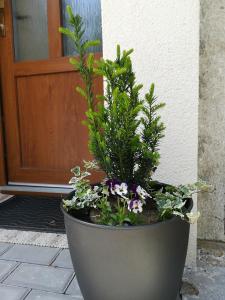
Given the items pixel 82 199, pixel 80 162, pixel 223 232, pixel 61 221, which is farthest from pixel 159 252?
pixel 80 162

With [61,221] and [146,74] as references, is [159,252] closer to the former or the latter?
[146,74]

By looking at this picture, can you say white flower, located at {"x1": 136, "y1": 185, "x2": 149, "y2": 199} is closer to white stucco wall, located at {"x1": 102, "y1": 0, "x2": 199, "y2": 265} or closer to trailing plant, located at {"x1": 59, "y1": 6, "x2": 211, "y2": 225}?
trailing plant, located at {"x1": 59, "y1": 6, "x2": 211, "y2": 225}

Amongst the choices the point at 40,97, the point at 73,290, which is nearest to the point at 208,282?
the point at 73,290

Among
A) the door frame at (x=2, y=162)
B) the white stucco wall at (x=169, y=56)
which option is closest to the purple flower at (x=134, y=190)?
the white stucco wall at (x=169, y=56)

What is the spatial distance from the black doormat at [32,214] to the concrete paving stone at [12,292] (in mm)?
579

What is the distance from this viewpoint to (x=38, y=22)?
2.47m

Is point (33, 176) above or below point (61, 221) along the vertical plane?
above

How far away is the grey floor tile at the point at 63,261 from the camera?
65.9 inches

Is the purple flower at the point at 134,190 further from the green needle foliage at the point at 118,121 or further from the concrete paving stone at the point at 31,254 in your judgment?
the concrete paving stone at the point at 31,254

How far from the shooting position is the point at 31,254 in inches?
70.4

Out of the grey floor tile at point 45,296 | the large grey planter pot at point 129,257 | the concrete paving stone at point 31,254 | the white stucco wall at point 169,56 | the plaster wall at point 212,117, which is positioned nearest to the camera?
the large grey planter pot at point 129,257

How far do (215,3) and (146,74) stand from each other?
0.50 metres

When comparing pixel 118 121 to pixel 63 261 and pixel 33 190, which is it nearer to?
pixel 63 261

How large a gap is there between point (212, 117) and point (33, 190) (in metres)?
1.61
